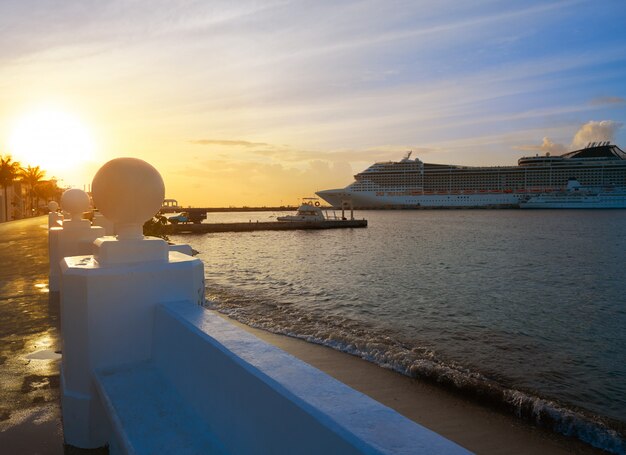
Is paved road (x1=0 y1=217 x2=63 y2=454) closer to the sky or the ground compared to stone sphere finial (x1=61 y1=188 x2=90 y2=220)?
closer to the ground

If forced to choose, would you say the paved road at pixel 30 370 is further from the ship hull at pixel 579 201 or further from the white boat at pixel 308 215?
the ship hull at pixel 579 201

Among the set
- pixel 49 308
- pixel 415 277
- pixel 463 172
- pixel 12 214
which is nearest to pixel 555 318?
pixel 415 277

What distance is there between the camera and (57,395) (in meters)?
4.16

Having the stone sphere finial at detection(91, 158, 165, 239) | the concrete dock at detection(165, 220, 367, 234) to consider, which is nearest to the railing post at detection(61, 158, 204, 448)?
the stone sphere finial at detection(91, 158, 165, 239)

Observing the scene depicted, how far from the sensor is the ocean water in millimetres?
6914

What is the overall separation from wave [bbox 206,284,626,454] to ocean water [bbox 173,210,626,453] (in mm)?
22

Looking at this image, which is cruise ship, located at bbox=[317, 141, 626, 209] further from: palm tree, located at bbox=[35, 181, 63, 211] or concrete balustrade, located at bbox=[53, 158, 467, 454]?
concrete balustrade, located at bbox=[53, 158, 467, 454]

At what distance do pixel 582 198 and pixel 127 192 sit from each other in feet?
417

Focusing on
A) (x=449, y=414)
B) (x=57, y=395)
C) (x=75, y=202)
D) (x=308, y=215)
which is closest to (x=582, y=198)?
(x=308, y=215)

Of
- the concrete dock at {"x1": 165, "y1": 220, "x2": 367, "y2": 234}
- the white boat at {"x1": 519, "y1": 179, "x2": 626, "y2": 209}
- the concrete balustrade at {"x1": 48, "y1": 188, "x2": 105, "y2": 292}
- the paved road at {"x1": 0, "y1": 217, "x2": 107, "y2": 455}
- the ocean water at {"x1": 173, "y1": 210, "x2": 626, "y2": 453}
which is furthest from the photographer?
the white boat at {"x1": 519, "y1": 179, "x2": 626, "y2": 209}

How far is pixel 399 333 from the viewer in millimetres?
10242

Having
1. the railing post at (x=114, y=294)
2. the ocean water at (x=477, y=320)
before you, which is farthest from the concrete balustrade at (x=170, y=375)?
the ocean water at (x=477, y=320)

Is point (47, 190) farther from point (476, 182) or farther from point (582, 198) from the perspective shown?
point (582, 198)

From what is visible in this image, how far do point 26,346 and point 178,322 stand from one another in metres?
3.86
